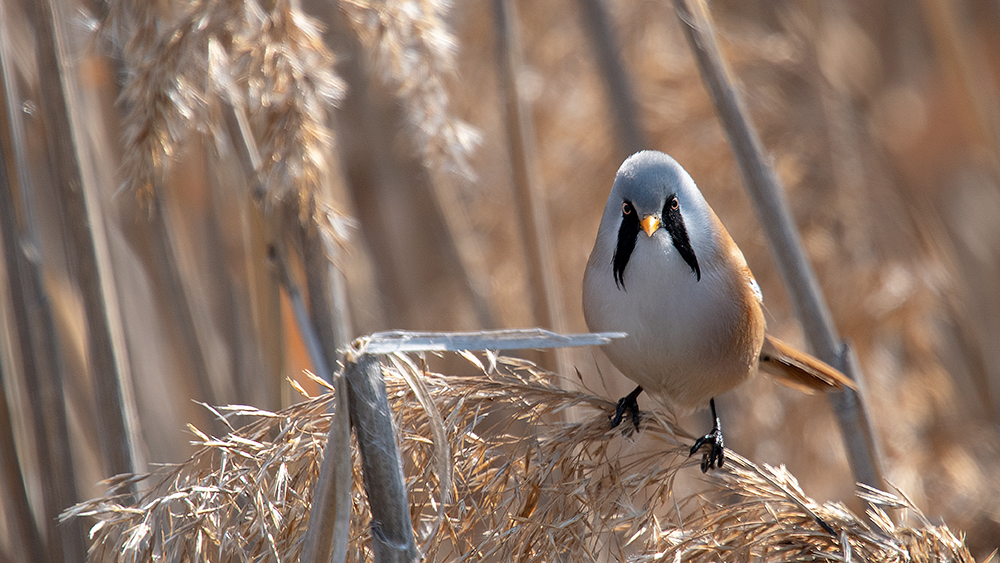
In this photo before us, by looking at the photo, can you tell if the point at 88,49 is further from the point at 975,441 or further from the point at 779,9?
the point at 975,441

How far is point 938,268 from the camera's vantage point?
8.93 feet

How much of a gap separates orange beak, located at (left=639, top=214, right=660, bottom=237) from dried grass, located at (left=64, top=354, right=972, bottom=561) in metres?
0.35

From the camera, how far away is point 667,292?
5.10 feet

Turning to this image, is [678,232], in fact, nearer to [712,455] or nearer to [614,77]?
[712,455]

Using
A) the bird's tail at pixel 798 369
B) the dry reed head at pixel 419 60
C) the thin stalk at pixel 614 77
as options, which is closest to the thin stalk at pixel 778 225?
the bird's tail at pixel 798 369

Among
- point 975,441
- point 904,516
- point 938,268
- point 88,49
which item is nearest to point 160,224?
point 88,49

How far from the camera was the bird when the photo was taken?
1549 mm

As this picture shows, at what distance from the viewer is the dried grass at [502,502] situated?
117cm

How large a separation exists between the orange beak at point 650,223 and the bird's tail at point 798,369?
47 cm

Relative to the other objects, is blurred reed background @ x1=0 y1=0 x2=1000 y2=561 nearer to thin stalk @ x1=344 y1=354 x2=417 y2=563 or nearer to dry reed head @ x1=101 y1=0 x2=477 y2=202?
dry reed head @ x1=101 y1=0 x2=477 y2=202

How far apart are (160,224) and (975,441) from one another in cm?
258

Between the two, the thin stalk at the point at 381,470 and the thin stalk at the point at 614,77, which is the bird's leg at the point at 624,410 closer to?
the thin stalk at the point at 381,470

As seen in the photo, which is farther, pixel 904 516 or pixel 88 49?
pixel 88 49

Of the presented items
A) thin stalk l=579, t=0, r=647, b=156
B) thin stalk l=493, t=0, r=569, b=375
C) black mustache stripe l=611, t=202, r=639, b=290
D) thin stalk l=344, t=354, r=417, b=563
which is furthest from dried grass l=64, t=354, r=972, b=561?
thin stalk l=579, t=0, r=647, b=156
